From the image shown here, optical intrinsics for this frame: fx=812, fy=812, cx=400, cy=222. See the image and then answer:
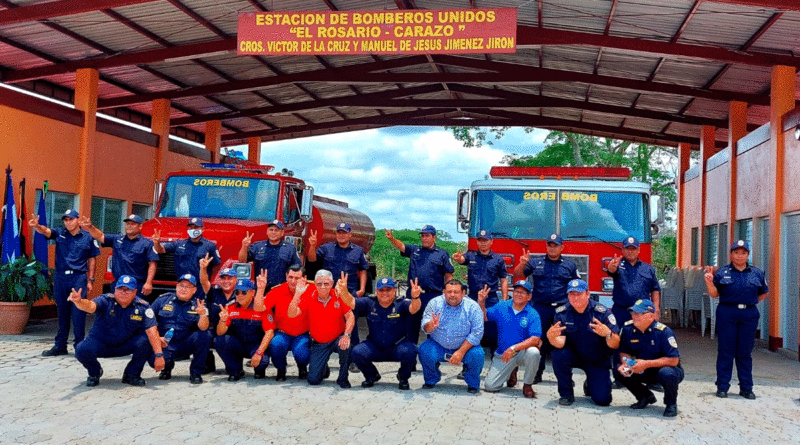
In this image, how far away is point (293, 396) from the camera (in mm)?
7980

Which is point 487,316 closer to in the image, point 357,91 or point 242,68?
point 242,68

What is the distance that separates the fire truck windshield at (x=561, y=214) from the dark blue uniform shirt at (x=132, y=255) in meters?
4.37

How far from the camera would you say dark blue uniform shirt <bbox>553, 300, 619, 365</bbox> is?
26.4 feet

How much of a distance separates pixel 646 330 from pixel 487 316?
1.90 m

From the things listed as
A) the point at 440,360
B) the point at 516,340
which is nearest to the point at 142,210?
the point at 440,360

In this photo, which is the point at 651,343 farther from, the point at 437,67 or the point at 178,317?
the point at 437,67

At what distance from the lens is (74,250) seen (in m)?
10.3

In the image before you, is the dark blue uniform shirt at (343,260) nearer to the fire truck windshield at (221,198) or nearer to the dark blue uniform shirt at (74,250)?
the fire truck windshield at (221,198)

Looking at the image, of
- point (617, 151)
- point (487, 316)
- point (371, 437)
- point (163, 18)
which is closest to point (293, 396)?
point (371, 437)

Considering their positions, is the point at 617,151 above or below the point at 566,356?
above

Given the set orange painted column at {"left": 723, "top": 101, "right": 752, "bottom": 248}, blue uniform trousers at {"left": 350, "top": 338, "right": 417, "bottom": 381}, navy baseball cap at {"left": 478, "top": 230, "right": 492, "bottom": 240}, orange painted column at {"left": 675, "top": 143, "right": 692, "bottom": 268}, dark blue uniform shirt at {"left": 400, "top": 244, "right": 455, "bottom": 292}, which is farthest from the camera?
orange painted column at {"left": 675, "top": 143, "right": 692, "bottom": 268}

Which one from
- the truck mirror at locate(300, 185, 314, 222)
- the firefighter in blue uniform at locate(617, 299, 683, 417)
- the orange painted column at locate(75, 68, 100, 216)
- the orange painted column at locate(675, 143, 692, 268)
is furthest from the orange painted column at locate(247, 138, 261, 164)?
the firefighter in blue uniform at locate(617, 299, 683, 417)

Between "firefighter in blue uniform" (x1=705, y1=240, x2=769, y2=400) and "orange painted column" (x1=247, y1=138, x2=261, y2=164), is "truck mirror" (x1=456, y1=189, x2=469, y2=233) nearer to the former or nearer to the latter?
"firefighter in blue uniform" (x1=705, y1=240, x2=769, y2=400)

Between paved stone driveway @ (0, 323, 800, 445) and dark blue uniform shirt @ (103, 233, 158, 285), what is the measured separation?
1.42 metres
